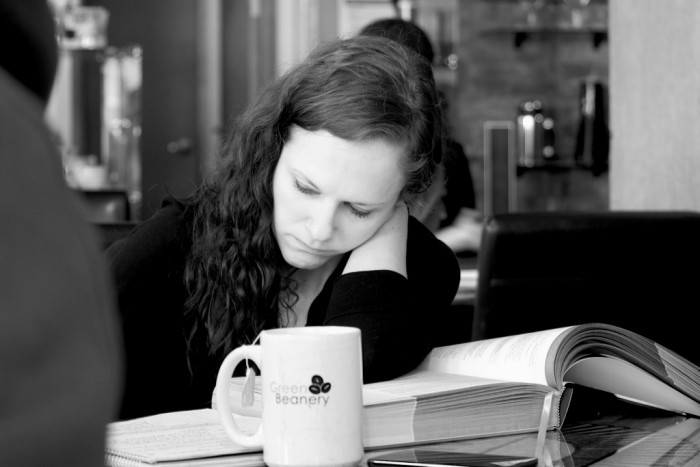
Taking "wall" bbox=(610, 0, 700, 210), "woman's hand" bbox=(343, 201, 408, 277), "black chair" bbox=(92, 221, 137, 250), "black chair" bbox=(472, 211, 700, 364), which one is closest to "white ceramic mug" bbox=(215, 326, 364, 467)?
"woman's hand" bbox=(343, 201, 408, 277)

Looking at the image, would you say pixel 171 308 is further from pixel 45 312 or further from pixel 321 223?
pixel 45 312

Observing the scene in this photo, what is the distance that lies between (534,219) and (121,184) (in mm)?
3947

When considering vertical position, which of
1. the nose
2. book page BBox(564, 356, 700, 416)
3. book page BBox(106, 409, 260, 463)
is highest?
the nose

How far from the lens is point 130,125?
5277 mm

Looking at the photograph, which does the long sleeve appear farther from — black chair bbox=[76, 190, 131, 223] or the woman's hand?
black chair bbox=[76, 190, 131, 223]

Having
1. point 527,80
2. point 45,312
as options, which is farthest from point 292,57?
point 45,312

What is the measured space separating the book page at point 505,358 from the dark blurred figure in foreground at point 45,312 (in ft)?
2.27

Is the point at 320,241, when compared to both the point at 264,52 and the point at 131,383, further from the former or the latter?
the point at 264,52

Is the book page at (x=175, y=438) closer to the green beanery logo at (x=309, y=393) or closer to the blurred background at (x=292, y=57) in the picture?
the green beanery logo at (x=309, y=393)

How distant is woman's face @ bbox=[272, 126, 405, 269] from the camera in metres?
1.12

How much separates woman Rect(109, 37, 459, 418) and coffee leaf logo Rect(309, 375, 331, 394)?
398 millimetres

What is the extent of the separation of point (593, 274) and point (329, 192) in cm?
55

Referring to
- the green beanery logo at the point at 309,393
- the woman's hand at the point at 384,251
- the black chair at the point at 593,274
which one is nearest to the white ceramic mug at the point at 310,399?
the green beanery logo at the point at 309,393

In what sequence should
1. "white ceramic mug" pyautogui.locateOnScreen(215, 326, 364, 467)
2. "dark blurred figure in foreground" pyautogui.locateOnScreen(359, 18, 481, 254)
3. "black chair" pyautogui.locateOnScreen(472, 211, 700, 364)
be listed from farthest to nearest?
1. "dark blurred figure in foreground" pyautogui.locateOnScreen(359, 18, 481, 254)
2. "black chair" pyautogui.locateOnScreen(472, 211, 700, 364)
3. "white ceramic mug" pyautogui.locateOnScreen(215, 326, 364, 467)
